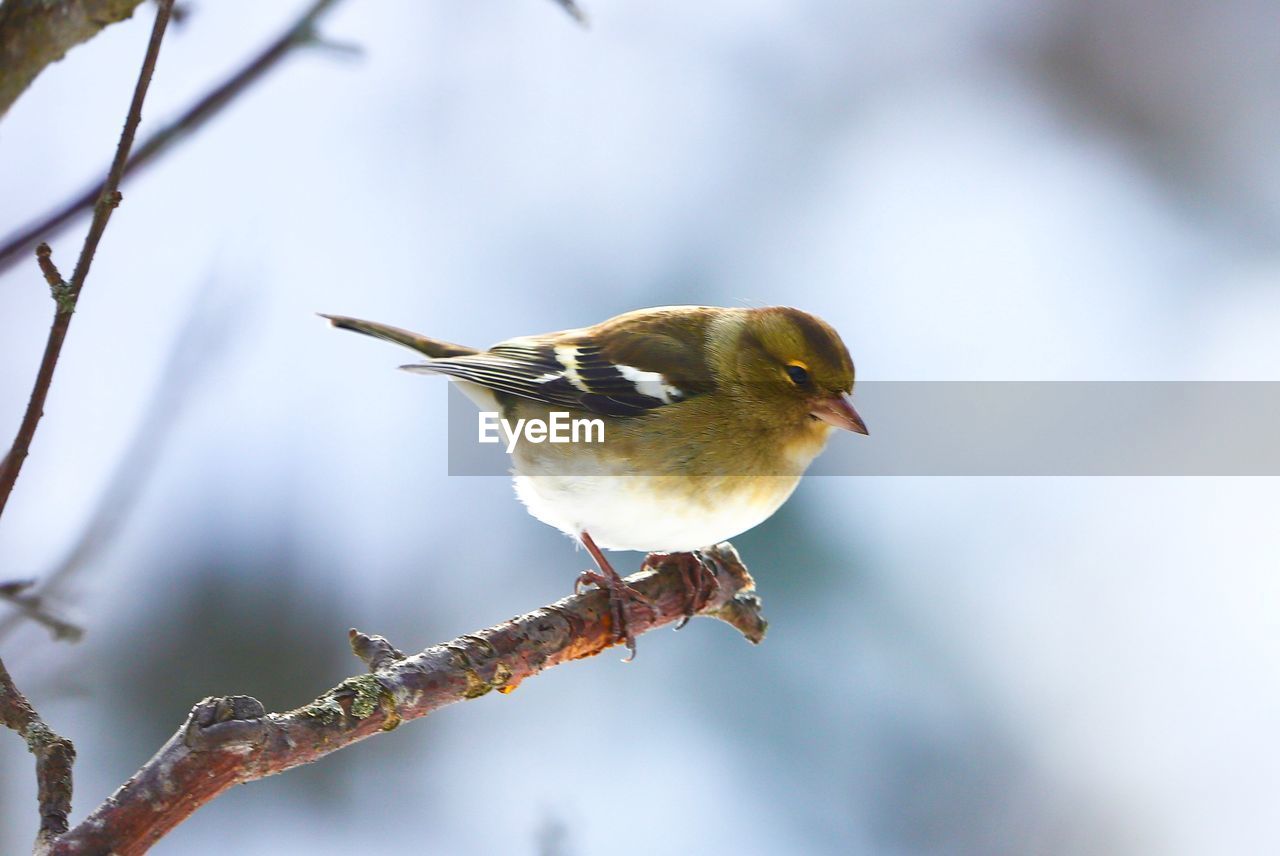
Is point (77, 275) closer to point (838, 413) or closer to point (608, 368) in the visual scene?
point (608, 368)

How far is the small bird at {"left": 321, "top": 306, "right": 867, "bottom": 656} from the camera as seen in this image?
2240 mm

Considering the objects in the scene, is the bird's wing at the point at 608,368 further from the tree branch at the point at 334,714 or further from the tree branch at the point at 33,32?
the tree branch at the point at 33,32

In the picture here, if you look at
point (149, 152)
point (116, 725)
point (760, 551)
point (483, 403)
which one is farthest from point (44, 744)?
point (760, 551)

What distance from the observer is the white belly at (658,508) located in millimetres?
2197

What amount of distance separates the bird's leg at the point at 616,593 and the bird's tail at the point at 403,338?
25.5 inches

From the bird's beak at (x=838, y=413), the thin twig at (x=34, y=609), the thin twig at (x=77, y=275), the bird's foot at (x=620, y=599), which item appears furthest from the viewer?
the bird's beak at (x=838, y=413)

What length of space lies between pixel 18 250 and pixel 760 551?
8.85 feet

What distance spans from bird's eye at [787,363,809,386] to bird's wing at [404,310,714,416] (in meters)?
0.18

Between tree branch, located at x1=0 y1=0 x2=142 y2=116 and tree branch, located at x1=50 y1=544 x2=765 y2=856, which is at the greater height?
tree branch, located at x1=0 y1=0 x2=142 y2=116

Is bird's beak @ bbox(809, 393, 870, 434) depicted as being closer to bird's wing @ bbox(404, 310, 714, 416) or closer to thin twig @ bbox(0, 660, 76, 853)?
bird's wing @ bbox(404, 310, 714, 416)

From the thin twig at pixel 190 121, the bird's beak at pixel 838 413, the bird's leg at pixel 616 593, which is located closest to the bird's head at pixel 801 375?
the bird's beak at pixel 838 413

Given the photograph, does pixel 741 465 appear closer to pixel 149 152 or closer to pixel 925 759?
pixel 149 152

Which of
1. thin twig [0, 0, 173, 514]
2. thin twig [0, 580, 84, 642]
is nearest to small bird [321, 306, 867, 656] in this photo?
thin twig [0, 580, 84, 642]

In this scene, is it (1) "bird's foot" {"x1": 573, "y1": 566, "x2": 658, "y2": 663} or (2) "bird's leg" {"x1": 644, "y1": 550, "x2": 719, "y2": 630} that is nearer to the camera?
(1) "bird's foot" {"x1": 573, "y1": 566, "x2": 658, "y2": 663}
